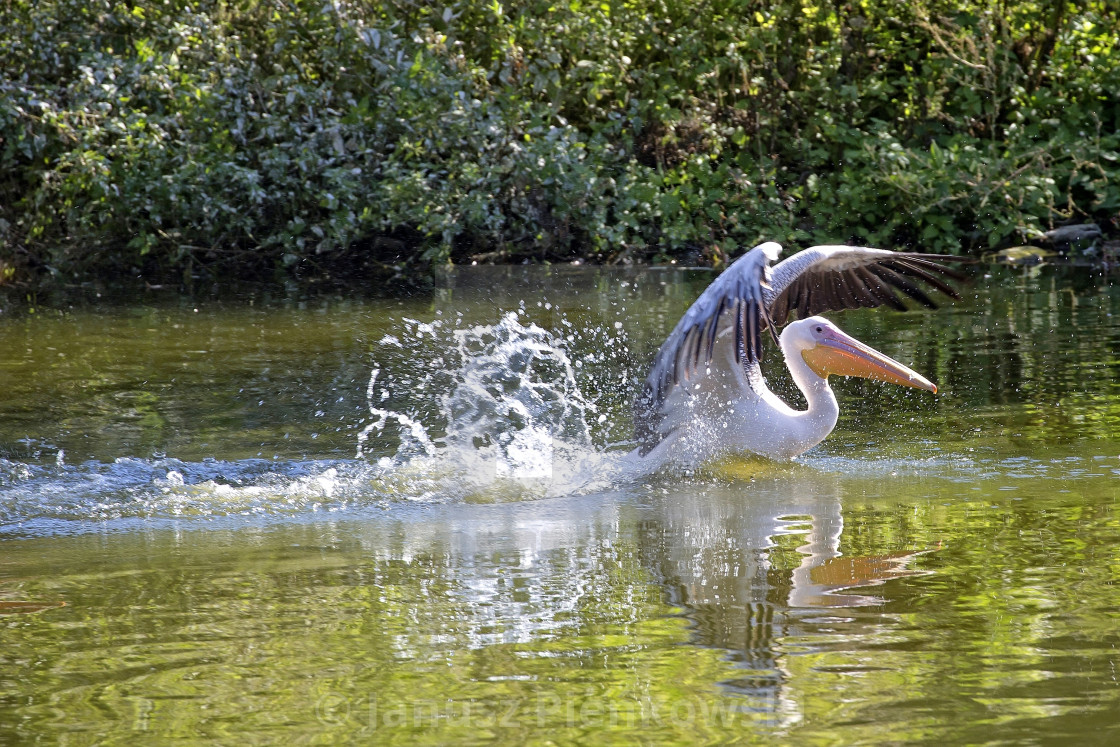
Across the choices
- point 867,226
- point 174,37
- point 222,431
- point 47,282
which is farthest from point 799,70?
point 222,431

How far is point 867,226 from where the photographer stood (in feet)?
44.4

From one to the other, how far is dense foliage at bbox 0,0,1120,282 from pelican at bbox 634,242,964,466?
272 inches

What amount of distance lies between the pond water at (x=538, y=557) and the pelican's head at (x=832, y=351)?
0.93 feet

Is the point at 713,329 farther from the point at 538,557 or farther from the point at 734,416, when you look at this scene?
the point at 538,557

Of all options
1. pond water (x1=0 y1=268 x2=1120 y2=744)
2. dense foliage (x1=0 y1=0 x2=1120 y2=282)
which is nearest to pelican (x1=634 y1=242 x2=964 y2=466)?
pond water (x1=0 y1=268 x2=1120 y2=744)

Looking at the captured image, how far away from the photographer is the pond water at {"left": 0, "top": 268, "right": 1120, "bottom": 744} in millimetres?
2893

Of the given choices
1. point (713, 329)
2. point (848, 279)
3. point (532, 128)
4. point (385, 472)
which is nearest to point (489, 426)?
point (385, 472)

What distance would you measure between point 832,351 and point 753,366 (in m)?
0.36

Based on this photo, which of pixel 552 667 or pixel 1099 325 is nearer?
pixel 552 667

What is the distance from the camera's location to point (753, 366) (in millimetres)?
6020

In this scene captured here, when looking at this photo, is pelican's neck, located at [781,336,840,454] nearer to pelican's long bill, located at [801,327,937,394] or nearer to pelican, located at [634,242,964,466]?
pelican, located at [634,242,964,466]

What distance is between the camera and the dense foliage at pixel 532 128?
43.1ft

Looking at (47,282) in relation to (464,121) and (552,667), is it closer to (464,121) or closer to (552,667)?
(464,121)

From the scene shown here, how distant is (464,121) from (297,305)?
2864 millimetres
